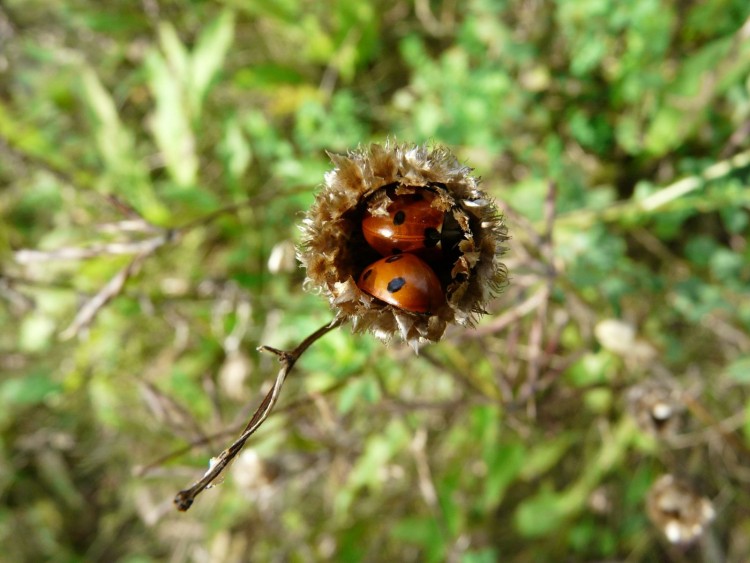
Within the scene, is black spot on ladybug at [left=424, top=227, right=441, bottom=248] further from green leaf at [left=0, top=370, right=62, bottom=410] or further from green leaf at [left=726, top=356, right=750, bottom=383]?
green leaf at [left=0, top=370, right=62, bottom=410]

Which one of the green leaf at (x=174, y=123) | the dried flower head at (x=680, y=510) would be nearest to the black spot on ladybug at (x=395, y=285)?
the dried flower head at (x=680, y=510)

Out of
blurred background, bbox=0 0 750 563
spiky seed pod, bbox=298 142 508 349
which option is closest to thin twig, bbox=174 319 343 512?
spiky seed pod, bbox=298 142 508 349

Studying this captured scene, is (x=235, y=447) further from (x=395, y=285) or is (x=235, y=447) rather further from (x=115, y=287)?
(x=115, y=287)

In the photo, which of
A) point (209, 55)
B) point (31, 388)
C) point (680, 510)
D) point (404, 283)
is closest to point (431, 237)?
point (404, 283)

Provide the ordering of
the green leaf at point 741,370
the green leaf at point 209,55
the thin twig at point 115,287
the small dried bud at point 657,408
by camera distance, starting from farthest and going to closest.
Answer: the green leaf at point 209,55
the green leaf at point 741,370
the small dried bud at point 657,408
the thin twig at point 115,287

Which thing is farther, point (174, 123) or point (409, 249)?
point (174, 123)

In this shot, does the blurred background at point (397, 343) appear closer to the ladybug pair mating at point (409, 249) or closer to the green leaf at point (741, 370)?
the green leaf at point (741, 370)

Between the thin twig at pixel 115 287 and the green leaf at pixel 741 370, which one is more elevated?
the thin twig at pixel 115 287
